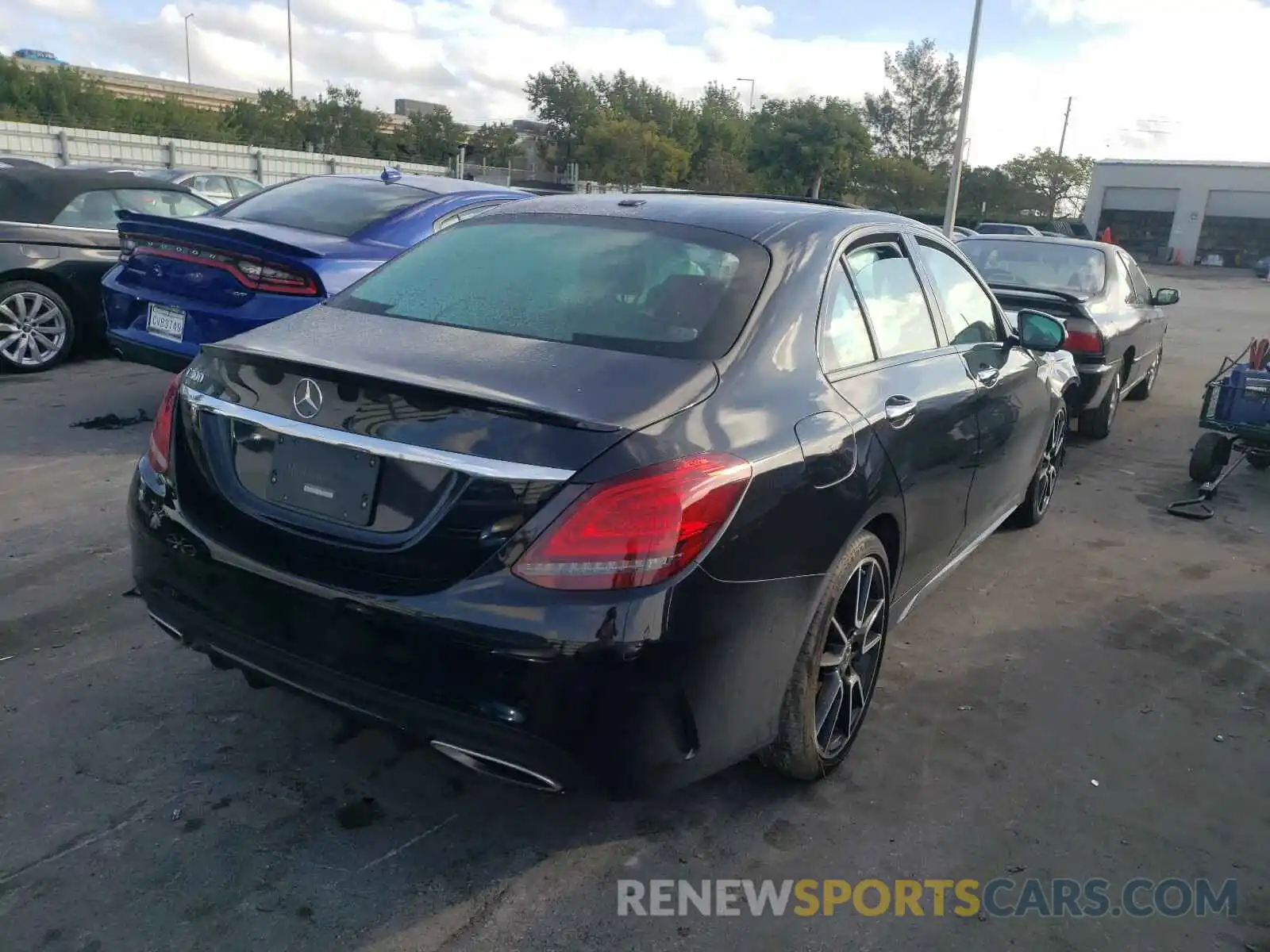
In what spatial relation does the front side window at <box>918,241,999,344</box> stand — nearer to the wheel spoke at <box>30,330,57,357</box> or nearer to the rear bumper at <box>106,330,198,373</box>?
the rear bumper at <box>106,330,198,373</box>

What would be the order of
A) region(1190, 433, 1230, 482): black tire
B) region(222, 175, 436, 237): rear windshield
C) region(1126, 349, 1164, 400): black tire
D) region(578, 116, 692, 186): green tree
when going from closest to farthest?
1. region(222, 175, 436, 237): rear windshield
2. region(1190, 433, 1230, 482): black tire
3. region(1126, 349, 1164, 400): black tire
4. region(578, 116, 692, 186): green tree

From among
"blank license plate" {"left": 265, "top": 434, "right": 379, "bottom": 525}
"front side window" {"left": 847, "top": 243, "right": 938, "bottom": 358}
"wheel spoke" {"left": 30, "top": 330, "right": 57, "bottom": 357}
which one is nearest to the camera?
"blank license plate" {"left": 265, "top": 434, "right": 379, "bottom": 525}

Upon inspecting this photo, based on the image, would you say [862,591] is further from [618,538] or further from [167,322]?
[167,322]

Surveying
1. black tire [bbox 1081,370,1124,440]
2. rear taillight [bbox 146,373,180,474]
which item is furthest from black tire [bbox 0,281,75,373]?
black tire [bbox 1081,370,1124,440]

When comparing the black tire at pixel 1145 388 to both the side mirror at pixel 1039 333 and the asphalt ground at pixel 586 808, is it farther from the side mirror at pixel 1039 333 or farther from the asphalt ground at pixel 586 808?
the asphalt ground at pixel 586 808

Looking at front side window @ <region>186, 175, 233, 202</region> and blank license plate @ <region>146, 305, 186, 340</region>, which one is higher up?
front side window @ <region>186, 175, 233, 202</region>

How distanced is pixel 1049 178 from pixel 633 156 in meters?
30.2

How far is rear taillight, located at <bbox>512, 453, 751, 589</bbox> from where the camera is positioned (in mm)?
2127

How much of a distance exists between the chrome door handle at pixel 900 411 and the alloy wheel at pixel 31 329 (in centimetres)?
697

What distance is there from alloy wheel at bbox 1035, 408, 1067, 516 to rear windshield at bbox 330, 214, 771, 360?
3.17 meters

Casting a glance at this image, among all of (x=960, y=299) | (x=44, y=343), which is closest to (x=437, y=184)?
(x=44, y=343)

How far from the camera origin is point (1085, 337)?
7410mm

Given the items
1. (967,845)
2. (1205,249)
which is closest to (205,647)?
(967,845)

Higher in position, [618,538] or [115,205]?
[115,205]
